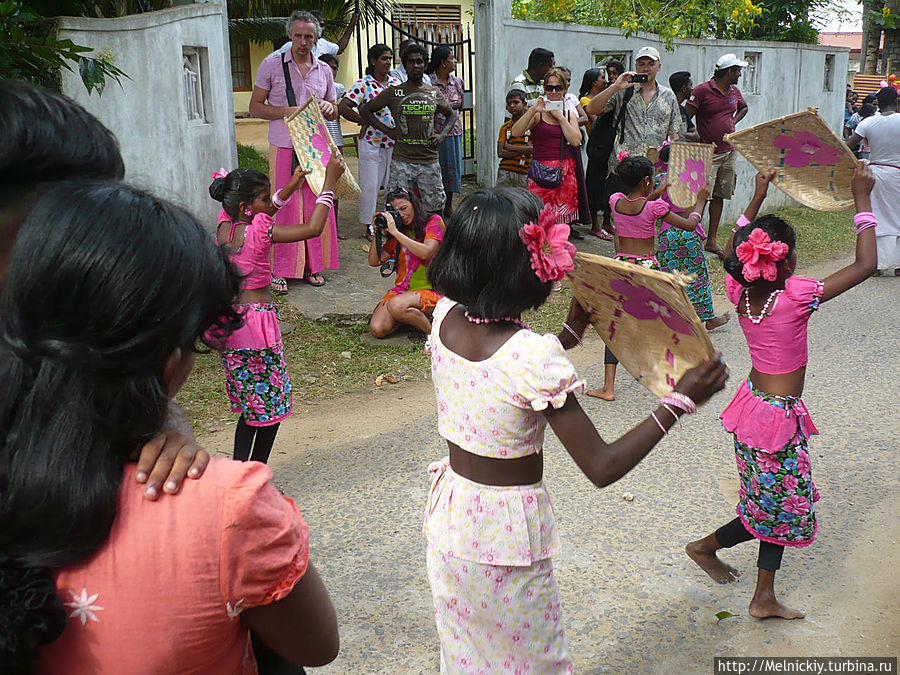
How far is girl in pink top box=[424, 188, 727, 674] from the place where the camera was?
211 centimetres

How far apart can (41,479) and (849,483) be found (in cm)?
410

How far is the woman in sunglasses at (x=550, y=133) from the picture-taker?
835 cm

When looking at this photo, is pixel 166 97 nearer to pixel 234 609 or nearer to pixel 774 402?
pixel 774 402

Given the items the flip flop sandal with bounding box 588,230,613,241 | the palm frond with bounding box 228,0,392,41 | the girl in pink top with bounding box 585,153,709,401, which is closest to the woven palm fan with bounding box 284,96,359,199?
the girl in pink top with bounding box 585,153,709,401

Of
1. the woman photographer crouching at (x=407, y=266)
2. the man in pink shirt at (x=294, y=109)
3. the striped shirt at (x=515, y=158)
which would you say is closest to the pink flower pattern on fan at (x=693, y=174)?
the woman photographer crouching at (x=407, y=266)

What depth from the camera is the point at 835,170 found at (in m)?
3.86

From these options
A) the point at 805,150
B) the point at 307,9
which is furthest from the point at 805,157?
the point at 307,9

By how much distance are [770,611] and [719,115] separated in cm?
761

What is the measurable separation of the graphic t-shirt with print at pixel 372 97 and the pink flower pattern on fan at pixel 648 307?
636 cm

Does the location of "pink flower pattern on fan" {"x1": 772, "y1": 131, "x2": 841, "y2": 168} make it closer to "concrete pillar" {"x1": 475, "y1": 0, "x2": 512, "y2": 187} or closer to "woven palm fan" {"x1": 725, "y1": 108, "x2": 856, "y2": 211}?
"woven palm fan" {"x1": 725, "y1": 108, "x2": 856, "y2": 211}

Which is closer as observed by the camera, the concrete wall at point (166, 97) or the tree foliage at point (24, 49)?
the tree foliage at point (24, 49)

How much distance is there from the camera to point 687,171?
606cm

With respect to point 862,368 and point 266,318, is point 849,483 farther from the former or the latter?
point 266,318

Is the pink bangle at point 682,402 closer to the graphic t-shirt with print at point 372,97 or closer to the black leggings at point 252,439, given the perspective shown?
the black leggings at point 252,439
